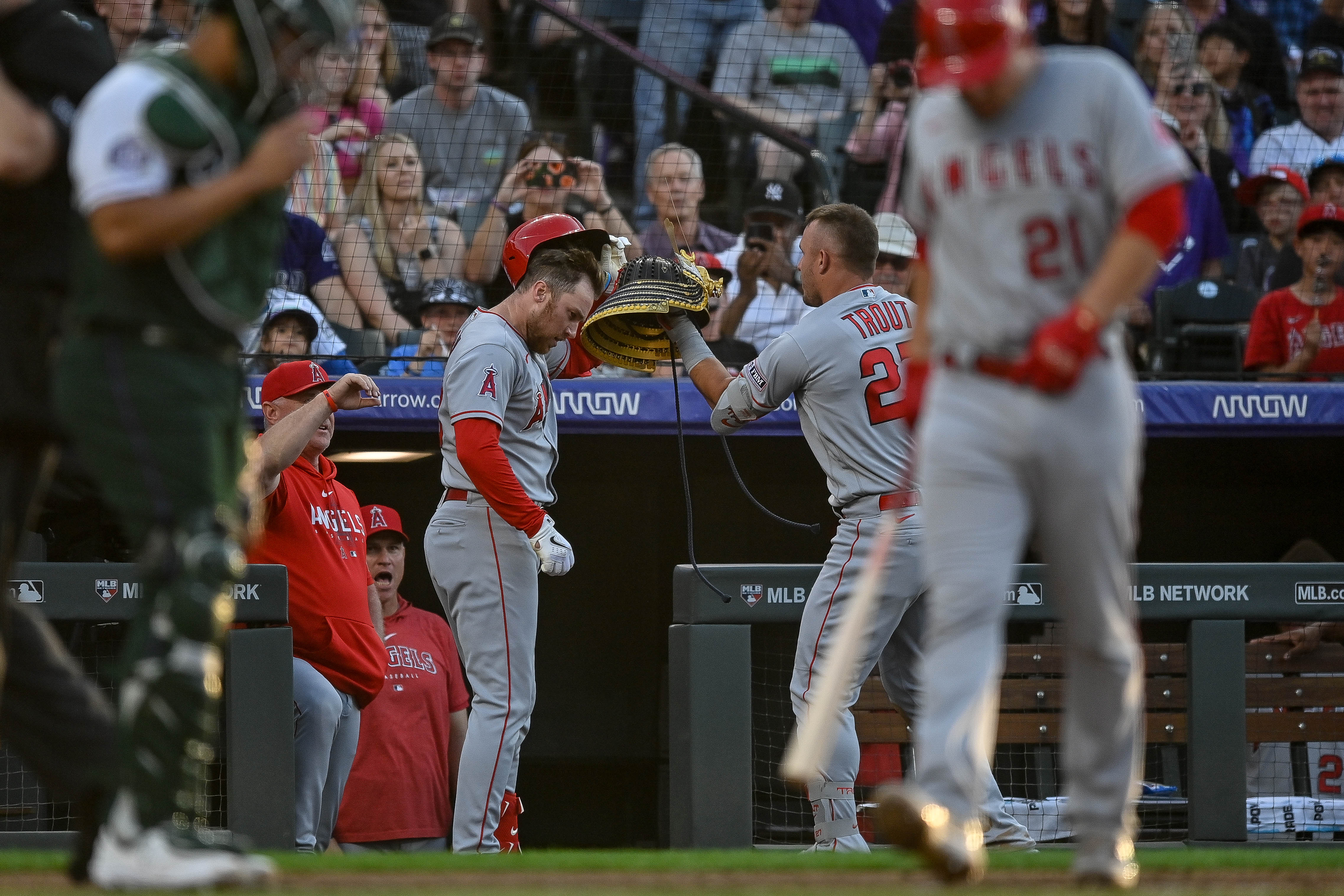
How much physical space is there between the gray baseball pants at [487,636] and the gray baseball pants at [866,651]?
2.86 ft

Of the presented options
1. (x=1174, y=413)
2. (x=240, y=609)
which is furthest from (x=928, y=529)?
(x=1174, y=413)

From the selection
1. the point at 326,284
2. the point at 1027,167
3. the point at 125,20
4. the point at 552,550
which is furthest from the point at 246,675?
the point at 125,20

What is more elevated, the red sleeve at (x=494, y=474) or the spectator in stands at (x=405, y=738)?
the red sleeve at (x=494, y=474)

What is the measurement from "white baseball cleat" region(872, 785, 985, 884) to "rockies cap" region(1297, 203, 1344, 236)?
564cm

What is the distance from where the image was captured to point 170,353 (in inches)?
108

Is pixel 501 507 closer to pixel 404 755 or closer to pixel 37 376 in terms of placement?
pixel 404 755

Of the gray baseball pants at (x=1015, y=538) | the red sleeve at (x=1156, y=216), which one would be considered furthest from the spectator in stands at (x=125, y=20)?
the red sleeve at (x=1156, y=216)

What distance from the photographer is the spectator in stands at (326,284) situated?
24.4ft

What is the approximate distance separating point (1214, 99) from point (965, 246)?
7.07 m

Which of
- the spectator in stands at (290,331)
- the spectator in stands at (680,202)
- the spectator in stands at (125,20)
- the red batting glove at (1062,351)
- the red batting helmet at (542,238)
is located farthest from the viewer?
the spectator in stands at (125,20)

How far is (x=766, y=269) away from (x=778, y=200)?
466 millimetres

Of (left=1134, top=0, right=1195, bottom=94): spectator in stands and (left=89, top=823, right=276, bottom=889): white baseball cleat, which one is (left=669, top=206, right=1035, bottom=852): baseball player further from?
(left=1134, top=0, right=1195, bottom=94): spectator in stands

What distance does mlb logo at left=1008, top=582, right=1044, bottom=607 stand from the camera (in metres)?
5.45

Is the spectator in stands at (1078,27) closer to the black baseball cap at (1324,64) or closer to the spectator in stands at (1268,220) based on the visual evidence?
the black baseball cap at (1324,64)
